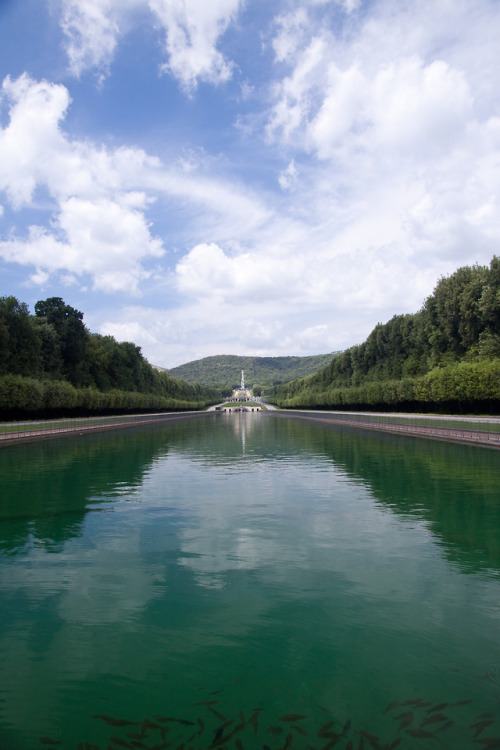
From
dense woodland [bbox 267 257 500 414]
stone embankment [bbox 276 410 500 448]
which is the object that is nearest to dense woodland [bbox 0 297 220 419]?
stone embankment [bbox 276 410 500 448]

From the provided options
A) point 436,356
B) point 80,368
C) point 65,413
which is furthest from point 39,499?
point 80,368

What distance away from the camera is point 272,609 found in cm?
668

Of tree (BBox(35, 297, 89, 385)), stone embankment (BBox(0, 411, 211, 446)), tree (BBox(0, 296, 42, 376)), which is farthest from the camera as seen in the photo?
tree (BBox(35, 297, 89, 385))

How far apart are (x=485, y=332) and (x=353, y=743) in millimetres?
49912

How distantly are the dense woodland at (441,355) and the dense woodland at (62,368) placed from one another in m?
33.0

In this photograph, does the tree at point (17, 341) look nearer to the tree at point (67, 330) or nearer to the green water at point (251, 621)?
the tree at point (67, 330)

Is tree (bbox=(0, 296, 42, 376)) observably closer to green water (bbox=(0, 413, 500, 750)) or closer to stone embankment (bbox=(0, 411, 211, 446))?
stone embankment (bbox=(0, 411, 211, 446))

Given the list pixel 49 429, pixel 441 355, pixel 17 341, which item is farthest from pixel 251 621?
pixel 441 355

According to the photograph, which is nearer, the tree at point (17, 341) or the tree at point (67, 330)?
the tree at point (17, 341)

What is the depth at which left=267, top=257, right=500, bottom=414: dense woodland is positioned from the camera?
140 feet

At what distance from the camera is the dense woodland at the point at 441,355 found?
140ft

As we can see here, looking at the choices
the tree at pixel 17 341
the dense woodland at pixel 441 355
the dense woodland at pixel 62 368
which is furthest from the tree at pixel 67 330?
the dense woodland at pixel 441 355

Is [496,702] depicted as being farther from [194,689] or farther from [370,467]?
[370,467]

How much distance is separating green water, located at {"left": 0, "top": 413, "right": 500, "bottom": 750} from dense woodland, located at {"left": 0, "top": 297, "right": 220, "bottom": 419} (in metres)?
34.9
